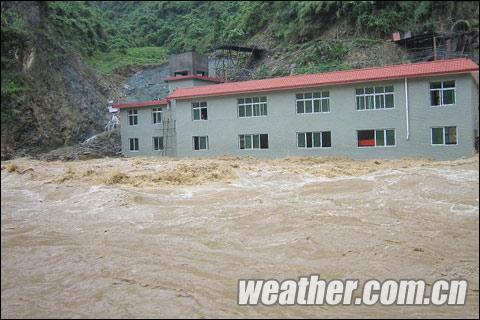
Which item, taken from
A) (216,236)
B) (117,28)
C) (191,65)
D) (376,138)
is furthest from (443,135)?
(191,65)

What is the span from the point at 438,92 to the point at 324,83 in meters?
4.00

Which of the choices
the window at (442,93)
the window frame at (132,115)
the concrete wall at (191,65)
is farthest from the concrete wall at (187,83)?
the window at (442,93)

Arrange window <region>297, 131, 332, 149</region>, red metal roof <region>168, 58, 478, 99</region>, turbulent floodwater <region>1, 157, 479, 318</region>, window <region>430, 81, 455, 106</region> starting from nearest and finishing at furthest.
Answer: turbulent floodwater <region>1, 157, 479, 318</region>
window <region>430, 81, 455, 106</region>
red metal roof <region>168, 58, 478, 99</region>
window <region>297, 131, 332, 149</region>

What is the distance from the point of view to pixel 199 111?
2047 cm

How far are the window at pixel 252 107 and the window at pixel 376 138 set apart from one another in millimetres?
3884

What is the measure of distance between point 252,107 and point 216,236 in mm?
11884

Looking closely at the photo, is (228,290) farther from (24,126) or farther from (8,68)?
A: (8,68)

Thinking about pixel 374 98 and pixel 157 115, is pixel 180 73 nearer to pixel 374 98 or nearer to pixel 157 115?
pixel 157 115

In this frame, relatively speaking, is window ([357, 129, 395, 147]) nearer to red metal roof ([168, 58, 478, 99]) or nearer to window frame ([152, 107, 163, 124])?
red metal roof ([168, 58, 478, 99])

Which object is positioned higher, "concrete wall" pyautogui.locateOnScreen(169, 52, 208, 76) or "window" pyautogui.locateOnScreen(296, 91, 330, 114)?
"concrete wall" pyautogui.locateOnScreen(169, 52, 208, 76)

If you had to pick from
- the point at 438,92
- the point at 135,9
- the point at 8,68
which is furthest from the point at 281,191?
the point at 8,68

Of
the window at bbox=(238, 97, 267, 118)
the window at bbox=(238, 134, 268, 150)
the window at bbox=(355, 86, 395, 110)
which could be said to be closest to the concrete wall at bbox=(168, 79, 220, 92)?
the window at bbox=(238, 97, 267, 118)

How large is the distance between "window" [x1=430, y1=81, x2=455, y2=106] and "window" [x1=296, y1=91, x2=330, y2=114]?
3687 millimetres

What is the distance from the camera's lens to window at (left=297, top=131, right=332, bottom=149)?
17609mm
